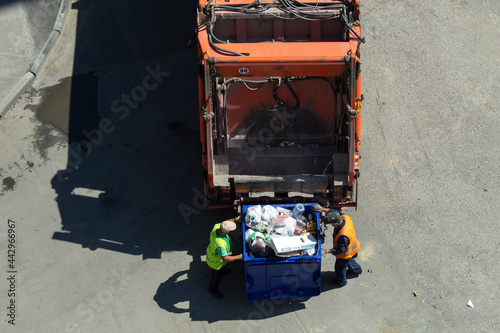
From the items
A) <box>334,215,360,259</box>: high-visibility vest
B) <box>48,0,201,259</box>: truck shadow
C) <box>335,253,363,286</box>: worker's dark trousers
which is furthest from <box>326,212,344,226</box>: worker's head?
<box>48,0,201,259</box>: truck shadow

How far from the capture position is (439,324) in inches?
326

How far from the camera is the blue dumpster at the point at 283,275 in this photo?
7.96 metres

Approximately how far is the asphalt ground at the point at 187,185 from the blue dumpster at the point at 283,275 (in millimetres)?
307

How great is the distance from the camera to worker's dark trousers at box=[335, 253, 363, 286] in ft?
27.5

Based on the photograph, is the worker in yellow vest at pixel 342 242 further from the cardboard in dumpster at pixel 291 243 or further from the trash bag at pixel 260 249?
the trash bag at pixel 260 249

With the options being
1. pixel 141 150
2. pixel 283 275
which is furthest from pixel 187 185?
pixel 283 275

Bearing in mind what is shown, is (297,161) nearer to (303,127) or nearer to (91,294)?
(303,127)

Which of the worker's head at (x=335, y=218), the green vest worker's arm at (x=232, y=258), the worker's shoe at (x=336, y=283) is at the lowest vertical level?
the worker's shoe at (x=336, y=283)

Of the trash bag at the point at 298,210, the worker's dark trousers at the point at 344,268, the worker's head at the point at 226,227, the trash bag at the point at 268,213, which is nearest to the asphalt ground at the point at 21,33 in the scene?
the worker's head at the point at 226,227

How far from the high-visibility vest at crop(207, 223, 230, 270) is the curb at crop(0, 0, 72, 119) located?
205 inches

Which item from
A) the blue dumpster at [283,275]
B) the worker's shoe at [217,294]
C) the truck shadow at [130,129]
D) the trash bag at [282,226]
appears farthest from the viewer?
the truck shadow at [130,129]

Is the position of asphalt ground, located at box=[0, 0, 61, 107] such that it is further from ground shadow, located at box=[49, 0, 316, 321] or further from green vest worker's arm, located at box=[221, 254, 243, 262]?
green vest worker's arm, located at box=[221, 254, 243, 262]

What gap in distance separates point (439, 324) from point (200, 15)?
19.3 ft

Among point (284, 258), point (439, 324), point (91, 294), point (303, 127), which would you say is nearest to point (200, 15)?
point (303, 127)
